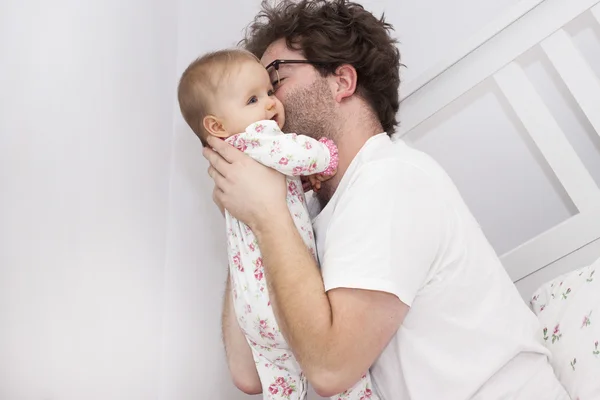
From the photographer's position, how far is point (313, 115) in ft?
4.60

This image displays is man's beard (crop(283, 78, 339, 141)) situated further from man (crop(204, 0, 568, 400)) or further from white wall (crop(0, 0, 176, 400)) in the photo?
white wall (crop(0, 0, 176, 400))

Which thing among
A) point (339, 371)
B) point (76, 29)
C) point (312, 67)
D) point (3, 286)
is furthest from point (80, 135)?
point (339, 371)

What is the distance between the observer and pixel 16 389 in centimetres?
119

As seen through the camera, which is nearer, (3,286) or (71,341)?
(3,286)

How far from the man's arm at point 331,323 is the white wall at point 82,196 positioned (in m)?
0.47

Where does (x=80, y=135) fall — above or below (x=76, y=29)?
below

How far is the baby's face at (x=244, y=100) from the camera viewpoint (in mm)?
1275

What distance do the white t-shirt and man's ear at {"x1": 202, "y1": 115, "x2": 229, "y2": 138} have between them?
0.87 feet

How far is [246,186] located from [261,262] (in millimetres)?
139

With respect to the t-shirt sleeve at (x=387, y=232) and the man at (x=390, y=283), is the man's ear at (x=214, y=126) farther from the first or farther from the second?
the t-shirt sleeve at (x=387, y=232)

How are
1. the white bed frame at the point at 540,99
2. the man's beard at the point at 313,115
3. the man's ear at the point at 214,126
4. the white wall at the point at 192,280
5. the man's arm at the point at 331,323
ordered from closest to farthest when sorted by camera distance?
the man's arm at the point at 331,323 < the man's ear at the point at 214,126 < the man's beard at the point at 313,115 < the white bed frame at the point at 540,99 < the white wall at the point at 192,280

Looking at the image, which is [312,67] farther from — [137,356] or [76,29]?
[137,356]

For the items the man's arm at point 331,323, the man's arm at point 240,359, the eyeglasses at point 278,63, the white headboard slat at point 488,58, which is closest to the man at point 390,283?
the man's arm at point 331,323

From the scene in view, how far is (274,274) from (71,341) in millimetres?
497
